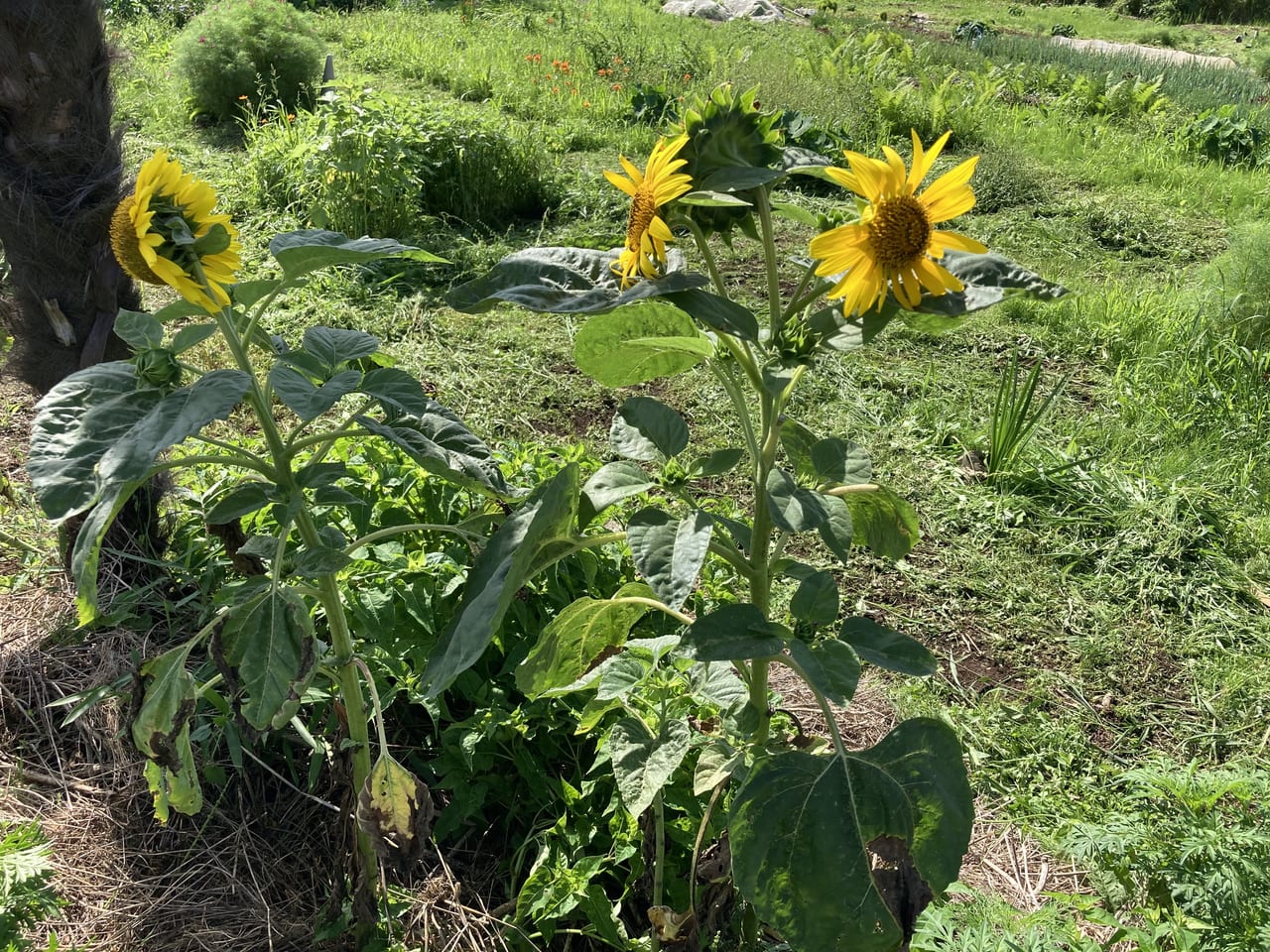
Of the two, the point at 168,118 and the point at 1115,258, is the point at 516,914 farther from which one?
the point at 168,118

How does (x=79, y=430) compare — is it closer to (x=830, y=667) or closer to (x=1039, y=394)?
(x=830, y=667)

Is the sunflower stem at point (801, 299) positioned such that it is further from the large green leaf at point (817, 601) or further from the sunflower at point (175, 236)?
the sunflower at point (175, 236)

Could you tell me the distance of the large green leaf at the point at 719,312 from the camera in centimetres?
107

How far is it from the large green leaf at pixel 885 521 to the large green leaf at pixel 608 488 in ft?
1.04

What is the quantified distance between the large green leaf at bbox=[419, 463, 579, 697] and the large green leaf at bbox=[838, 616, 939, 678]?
1.28 feet

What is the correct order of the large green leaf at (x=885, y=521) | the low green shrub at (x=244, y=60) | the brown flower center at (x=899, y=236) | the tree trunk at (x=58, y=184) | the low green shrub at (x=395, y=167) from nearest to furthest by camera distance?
1. the brown flower center at (x=899, y=236)
2. the large green leaf at (x=885, y=521)
3. the tree trunk at (x=58, y=184)
4. the low green shrub at (x=395, y=167)
5. the low green shrub at (x=244, y=60)

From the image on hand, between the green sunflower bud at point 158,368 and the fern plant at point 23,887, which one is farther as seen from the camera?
the fern plant at point 23,887

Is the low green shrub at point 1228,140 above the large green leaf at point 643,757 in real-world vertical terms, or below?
below

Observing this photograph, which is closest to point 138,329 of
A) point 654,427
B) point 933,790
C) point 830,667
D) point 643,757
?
point 654,427

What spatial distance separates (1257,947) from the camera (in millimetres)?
1378

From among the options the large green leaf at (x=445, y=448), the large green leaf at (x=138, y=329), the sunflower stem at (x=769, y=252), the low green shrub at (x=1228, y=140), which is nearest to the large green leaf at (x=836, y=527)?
the sunflower stem at (x=769, y=252)

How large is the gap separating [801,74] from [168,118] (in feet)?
17.1

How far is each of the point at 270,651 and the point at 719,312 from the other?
719 millimetres

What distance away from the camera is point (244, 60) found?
7.45 metres
